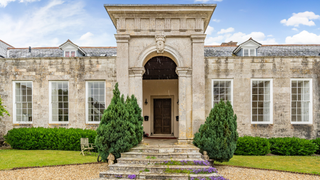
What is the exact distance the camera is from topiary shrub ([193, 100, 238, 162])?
7.13 m

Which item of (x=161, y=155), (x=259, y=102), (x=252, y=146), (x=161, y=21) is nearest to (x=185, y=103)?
(x=161, y=155)

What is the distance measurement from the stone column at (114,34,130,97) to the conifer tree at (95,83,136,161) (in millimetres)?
1513

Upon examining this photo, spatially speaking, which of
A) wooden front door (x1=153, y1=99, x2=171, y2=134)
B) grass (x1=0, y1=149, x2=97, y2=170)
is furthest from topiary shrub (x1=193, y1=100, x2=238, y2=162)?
wooden front door (x1=153, y1=99, x2=171, y2=134)

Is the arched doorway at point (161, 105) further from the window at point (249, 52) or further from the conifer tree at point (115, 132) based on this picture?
the conifer tree at point (115, 132)

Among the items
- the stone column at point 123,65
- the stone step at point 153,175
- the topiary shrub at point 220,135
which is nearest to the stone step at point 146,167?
the stone step at point 153,175

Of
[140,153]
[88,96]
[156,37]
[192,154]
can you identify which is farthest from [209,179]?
[88,96]

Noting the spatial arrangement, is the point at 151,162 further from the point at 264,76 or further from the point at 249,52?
the point at 249,52

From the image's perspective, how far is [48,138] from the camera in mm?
10234

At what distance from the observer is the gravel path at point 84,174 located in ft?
21.5

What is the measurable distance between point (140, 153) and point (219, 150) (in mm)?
2562

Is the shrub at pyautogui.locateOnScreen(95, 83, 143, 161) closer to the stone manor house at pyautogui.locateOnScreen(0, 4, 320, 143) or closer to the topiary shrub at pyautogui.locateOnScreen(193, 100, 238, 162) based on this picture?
the topiary shrub at pyautogui.locateOnScreen(193, 100, 238, 162)

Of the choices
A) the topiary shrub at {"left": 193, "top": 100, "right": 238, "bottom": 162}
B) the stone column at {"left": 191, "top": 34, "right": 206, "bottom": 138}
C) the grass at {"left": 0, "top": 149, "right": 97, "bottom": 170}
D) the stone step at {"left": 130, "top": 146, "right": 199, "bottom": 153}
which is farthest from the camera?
the stone column at {"left": 191, "top": 34, "right": 206, "bottom": 138}

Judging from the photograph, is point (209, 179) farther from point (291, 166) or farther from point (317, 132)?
point (317, 132)

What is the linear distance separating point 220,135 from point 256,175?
162cm
